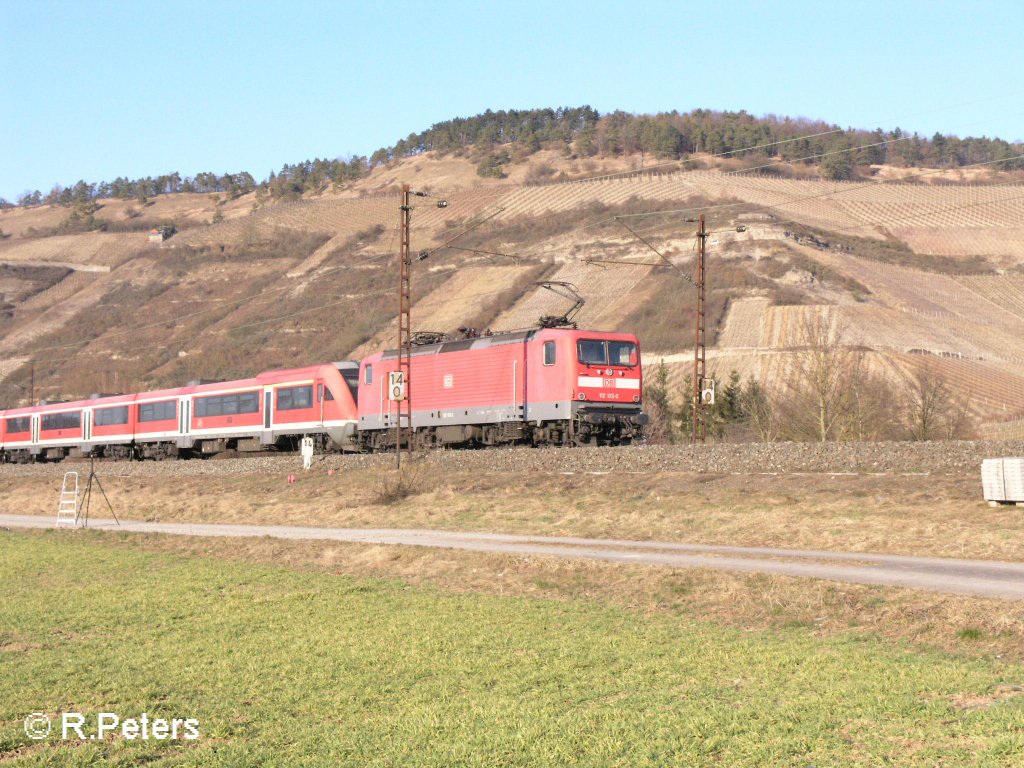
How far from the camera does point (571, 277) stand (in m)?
121

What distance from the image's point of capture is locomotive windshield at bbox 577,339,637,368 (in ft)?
120

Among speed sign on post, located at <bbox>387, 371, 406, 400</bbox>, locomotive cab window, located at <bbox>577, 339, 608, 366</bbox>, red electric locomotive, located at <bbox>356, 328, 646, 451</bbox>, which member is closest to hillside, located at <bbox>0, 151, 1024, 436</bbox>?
red electric locomotive, located at <bbox>356, 328, 646, 451</bbox>

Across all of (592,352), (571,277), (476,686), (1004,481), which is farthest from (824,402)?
(571,277)

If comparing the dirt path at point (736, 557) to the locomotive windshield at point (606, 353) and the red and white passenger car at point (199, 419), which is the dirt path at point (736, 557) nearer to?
the locomotive windshield at point (606, 353)

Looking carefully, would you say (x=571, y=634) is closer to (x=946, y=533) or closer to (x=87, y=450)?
(x=946, y=533)

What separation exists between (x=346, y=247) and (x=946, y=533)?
472 feet

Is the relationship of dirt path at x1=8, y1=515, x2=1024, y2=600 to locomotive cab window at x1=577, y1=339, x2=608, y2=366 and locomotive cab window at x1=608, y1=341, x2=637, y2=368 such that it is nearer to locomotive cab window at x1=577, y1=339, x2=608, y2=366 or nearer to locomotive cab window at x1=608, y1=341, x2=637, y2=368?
locomotive cab window at x1=577, y1=339, x2=608, y2=366

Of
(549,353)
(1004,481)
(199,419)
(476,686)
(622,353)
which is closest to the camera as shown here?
(476,686)

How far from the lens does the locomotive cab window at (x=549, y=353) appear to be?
36.5 metres

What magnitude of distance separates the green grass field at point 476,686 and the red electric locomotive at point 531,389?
20330 millimetres

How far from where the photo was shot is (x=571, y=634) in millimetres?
13250

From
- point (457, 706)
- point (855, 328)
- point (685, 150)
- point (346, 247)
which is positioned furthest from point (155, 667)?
point (685, 150)

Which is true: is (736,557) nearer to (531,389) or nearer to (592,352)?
(592,352)

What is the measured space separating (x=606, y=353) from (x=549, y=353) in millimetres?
1881
